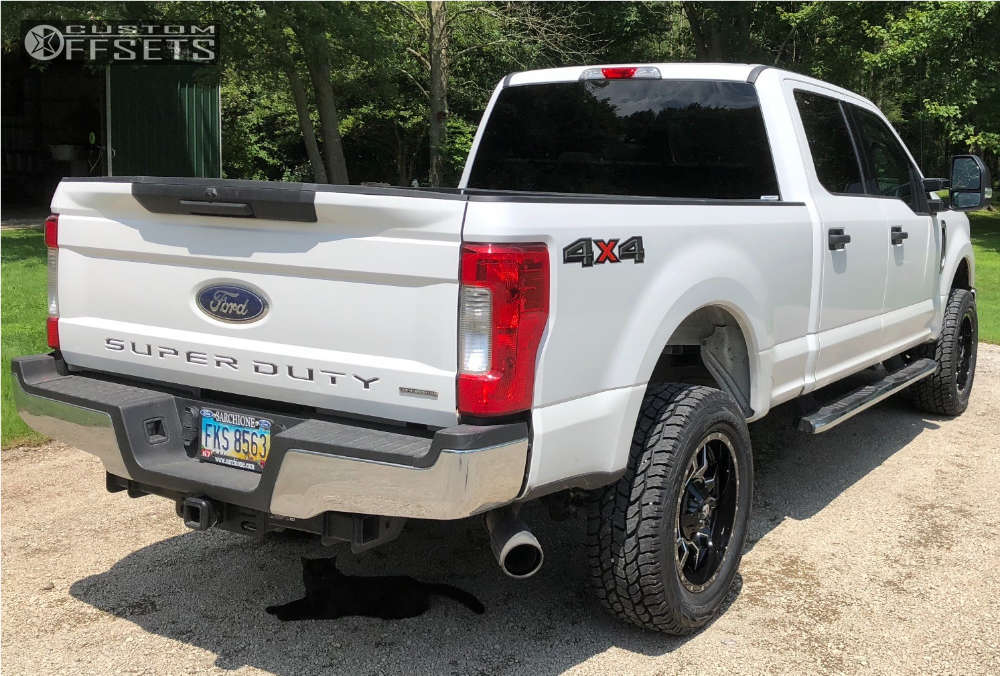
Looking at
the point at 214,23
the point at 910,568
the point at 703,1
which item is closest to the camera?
Answer: the point at 910,568

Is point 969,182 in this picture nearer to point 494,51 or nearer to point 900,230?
point 900,230

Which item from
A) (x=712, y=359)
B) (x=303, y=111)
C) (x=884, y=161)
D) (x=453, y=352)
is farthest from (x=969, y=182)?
(x=303, y=111)

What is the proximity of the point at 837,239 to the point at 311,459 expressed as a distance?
280 centimetres

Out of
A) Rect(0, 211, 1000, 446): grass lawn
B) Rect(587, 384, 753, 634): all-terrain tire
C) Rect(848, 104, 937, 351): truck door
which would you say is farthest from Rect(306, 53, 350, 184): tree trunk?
Rect(587, 384, 753, 634): all-terrain tire

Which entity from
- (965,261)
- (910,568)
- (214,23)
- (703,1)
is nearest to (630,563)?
(910,568)

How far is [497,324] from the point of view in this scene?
281cm

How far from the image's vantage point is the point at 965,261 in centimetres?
702

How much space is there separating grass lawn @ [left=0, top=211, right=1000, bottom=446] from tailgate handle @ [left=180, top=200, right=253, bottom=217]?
333 centimetres

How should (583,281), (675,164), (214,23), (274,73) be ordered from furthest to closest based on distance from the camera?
(274,73), (214,23), (675,164), (583,281)

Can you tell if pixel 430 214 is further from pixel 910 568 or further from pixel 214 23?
pixel 214 23

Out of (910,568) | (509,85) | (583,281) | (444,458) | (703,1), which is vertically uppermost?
(703,1)

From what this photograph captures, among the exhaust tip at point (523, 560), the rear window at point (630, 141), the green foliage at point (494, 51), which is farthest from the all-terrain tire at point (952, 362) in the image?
the green foliage at point (494, 51)

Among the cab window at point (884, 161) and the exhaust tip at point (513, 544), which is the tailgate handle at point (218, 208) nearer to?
the exhaust tip at point (513, 544)

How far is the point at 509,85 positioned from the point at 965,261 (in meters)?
3.71
